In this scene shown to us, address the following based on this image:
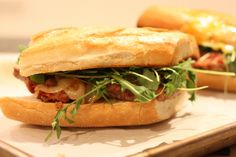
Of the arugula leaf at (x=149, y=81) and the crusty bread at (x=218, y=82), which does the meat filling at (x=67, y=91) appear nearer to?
the arugula leaf at (x=149, y=81)

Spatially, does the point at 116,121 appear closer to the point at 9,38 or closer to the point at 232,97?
the point at 232,97

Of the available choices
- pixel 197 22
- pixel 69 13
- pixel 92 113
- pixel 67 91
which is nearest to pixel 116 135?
pixel 92 113

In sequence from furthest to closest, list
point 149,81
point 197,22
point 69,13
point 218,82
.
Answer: point 69,13 < point 197,22 < point 218,82 < point 149,81

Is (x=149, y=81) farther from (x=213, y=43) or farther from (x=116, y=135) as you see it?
(x=213, y=43)

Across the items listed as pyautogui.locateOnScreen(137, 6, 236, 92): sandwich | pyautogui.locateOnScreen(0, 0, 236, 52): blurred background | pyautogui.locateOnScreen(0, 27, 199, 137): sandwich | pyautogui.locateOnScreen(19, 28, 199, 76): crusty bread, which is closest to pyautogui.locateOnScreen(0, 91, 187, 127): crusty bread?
pyautogui.locateOnScreen(0, 27, 199, 137): sandwich

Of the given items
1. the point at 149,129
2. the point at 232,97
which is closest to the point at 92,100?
the point at 149,129

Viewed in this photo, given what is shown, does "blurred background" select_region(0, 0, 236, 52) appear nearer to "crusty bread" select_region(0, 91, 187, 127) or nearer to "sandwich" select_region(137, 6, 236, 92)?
"sandwich" select_region(137, 6, 236, 92)

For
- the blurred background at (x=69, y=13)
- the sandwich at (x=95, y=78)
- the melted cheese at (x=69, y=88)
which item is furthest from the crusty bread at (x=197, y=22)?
→ the blurred background at (x=69, y=13)
